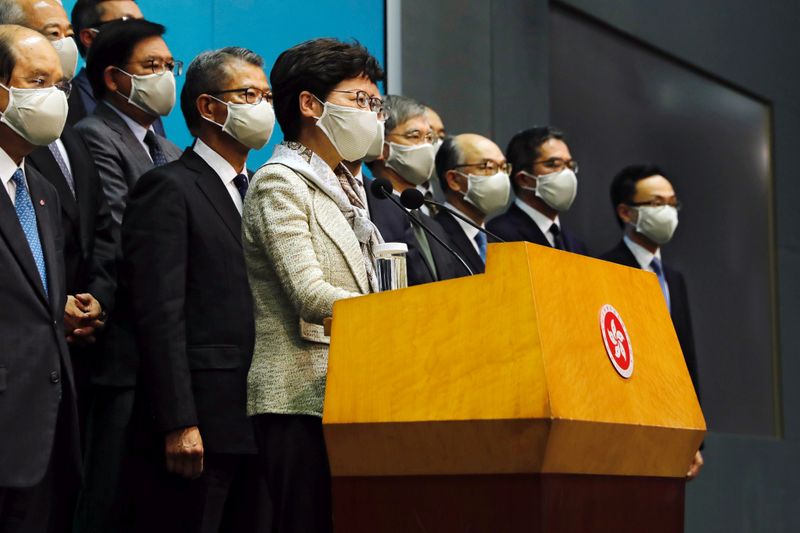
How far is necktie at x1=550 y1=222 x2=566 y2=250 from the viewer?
446 cm

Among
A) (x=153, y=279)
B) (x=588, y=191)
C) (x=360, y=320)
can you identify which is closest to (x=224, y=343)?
(x=153, y=279)

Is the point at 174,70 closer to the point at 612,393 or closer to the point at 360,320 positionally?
the point at 360,320

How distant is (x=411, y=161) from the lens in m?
4.13

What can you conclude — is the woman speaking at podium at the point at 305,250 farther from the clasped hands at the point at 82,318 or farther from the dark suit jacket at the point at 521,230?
the dark suit jacket at the point at 521,230

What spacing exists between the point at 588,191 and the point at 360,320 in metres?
4.44

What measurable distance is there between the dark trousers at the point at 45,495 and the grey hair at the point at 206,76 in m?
0.99

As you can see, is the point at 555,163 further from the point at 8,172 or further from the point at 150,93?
the point at 8,172

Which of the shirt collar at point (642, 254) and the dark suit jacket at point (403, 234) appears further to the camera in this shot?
the shirt collar at point (642, 254)

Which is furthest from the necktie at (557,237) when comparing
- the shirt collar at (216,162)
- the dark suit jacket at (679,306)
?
the shirt collar at (216,162)

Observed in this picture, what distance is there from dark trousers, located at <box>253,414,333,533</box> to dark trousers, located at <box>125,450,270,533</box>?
0.49 metres

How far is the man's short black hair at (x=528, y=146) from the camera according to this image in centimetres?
473

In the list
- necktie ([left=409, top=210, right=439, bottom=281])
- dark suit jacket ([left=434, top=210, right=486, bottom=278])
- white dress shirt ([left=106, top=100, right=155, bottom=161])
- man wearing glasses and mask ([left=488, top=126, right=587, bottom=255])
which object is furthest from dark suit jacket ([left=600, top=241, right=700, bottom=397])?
white dress shirt ([left=106, top=100, right=155, bottom=161])

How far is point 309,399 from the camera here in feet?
7.72

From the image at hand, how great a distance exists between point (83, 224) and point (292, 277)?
994 millimetres
